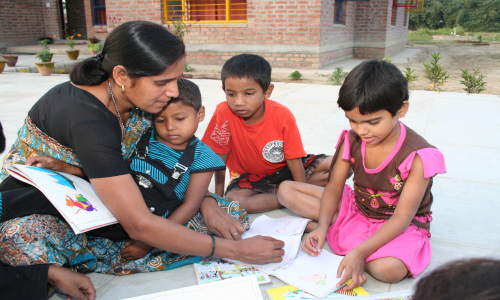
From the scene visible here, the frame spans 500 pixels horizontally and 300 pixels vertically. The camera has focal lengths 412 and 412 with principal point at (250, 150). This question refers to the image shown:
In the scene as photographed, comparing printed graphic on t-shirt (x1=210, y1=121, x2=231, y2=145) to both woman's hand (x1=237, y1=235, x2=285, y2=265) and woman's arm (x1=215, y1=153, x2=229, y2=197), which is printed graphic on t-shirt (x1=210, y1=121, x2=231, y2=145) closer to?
woman's arm (x1=215, y1=153, x2=229, y2=197)

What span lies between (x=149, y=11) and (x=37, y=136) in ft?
33.0

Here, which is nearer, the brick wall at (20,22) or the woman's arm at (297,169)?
the woman's arm at (297,169)

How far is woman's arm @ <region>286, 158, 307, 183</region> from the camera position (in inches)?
103

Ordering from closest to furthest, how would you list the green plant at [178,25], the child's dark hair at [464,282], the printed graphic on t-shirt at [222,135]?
1. the child's dark hair at [464,282]
2. the printed graphic on t-shirt at [222,135]
3. the green plant at [178,25]

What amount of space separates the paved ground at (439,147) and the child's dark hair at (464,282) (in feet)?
3.96

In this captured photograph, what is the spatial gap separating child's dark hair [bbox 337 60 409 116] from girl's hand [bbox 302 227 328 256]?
624mm

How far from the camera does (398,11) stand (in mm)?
15375

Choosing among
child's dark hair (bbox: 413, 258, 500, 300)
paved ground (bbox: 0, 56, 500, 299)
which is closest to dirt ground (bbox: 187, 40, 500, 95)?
paved ground (bbox: 0, 56, 500, 299)

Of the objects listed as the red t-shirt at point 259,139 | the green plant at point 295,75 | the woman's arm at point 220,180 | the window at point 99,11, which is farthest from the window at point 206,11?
the woman's arm at point 220,180

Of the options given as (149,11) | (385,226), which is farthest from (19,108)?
(149,11)

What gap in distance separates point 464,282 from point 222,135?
2.14 metres

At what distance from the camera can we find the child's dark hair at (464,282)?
62 cm

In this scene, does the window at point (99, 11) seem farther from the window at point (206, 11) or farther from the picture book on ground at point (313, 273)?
the picture book on ground at point (313, 273)

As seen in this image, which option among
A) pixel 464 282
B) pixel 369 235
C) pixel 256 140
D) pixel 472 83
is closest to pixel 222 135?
pixel 256 140
